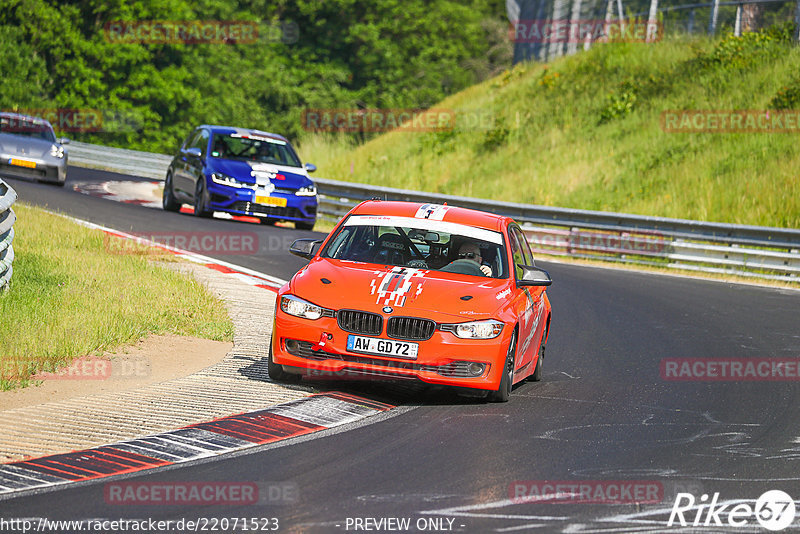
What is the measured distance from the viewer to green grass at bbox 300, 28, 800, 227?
89.5ft

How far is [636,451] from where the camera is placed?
7633 mm

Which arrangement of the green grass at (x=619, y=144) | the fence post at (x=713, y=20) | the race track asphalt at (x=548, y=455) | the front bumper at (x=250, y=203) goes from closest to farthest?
1. the race track asphalt at (x=548, y=455)
2. the front bumper at (x=250, y=203)
3. the green grass at (x=619, y=144)
4. the fence post at (x=713, y=20)

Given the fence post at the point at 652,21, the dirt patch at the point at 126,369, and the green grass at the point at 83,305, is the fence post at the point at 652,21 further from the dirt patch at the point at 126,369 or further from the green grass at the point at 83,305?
the dirt patch at the point at 126,369

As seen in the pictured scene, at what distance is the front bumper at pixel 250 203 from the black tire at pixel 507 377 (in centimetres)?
1301

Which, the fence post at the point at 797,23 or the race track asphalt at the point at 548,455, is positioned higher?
the fence post at the point at 797,23

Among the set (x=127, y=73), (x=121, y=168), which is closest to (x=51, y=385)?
(x=121, y=168)

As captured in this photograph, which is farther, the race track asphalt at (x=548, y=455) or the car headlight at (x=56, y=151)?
the car headlight at (x=56, y=151)

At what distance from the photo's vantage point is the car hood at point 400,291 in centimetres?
876

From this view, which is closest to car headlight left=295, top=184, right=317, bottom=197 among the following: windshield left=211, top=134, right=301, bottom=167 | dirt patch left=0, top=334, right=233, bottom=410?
windshield left=211, top=134, right=301, bottom=167

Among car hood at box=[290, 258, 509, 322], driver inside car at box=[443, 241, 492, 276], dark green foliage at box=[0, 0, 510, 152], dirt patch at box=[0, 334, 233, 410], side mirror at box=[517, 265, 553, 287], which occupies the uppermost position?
dark green foliage at box=[0, 0, 510, 152]

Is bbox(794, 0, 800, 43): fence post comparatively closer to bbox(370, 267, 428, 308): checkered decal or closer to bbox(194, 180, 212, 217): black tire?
bbox(194, 180, 212, 217): black tire

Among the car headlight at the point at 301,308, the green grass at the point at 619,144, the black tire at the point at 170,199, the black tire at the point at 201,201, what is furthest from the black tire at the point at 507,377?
the green grass at the point at 619,144

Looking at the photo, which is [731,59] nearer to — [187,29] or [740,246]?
[740,246]

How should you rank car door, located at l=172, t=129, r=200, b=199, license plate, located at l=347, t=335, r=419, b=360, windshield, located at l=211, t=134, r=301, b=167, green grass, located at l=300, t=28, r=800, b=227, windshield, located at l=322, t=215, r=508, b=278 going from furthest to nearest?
1. green grass, located at l=300, t=28, r=800, b=227
2. car door, located at l=172, t=129, r=200, b=199
3. windshield, located at l=211, t=134, r=301, b=167
4. windshield, located at l=322, t=215, r=508, b=278
5. license plate, located at l=347, t=335, r=419, b=360
